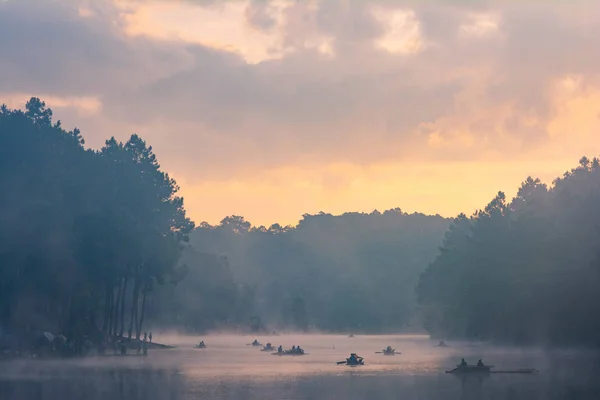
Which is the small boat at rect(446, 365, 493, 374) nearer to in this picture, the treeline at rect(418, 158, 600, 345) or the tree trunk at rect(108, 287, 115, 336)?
the treeline at rect(418, 158, 600, 345)

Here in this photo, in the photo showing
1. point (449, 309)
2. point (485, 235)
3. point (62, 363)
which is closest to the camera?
point (62, 363)

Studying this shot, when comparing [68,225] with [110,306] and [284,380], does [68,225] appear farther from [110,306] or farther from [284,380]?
[284,380]

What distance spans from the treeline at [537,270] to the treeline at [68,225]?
144 ft

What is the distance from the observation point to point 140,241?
113 meters

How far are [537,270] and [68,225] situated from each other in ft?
183

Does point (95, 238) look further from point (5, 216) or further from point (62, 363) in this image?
point (62, 363)

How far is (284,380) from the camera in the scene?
7031 cm

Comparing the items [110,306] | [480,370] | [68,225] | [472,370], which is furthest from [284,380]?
[110,306]

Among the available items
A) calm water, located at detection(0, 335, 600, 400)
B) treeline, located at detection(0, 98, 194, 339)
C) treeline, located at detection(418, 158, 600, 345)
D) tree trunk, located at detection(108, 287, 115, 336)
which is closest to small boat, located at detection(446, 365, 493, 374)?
calm water, located at detection(0, 335, 600, 400)

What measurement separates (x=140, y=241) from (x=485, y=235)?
189ft

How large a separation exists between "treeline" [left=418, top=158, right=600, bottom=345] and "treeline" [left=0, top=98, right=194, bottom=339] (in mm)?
43898

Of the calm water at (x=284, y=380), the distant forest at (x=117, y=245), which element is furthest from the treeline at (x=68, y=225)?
the calm water at (x=284, y=380)

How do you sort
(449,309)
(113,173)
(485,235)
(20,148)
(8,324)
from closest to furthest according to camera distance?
(8,324) < (20,148) < (113,173) < (485,235) < (449,309)

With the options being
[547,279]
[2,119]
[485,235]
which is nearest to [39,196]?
[2,119]
